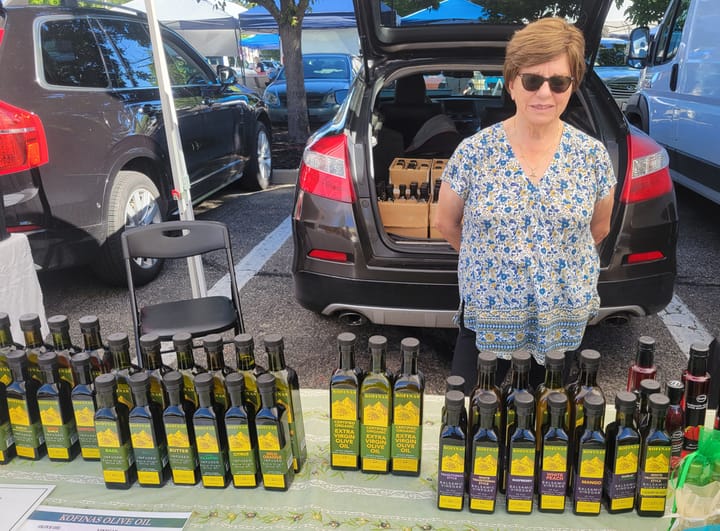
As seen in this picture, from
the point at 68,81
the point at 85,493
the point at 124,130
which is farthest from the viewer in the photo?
the point at 124,130

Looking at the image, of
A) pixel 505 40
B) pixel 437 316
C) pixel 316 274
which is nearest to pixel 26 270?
pixel 316 274

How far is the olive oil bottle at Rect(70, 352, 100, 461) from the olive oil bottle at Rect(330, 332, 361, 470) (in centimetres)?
54

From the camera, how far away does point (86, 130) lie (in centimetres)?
344

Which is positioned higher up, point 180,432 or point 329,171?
point 329,171

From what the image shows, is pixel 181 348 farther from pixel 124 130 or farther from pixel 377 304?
pixel 124 130

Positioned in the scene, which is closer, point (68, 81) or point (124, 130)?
point (68, 81)

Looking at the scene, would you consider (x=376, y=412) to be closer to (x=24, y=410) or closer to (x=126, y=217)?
(x=24, y=410)

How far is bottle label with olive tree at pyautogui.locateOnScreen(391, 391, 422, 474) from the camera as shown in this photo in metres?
1.34

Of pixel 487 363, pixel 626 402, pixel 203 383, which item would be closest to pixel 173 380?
pixel 203 383

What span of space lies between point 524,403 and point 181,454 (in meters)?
0.74

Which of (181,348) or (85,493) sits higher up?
(181,348)

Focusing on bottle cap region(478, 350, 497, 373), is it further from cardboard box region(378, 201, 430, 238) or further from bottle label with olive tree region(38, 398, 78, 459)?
cardboard box region(378, 201, 430, 238)

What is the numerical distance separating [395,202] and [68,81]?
194 centimetres

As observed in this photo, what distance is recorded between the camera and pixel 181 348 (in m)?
1.41
